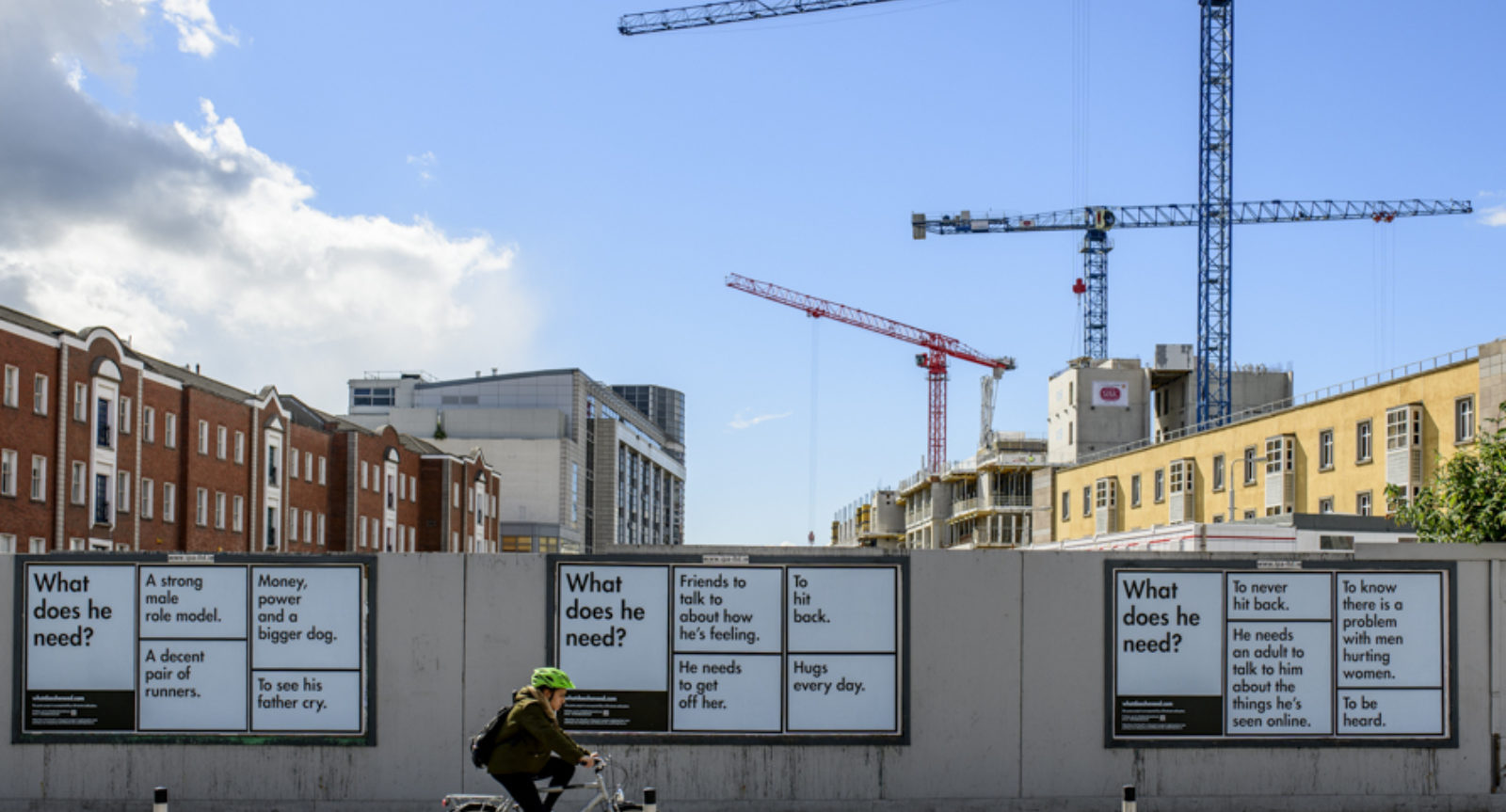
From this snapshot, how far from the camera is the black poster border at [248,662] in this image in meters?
15.3

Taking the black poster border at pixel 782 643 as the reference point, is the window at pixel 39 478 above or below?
above

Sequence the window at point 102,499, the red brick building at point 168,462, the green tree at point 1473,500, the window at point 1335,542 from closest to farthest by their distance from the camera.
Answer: the window at point 1335,542 < the green tree at point 1473,500 < the red brick building at point 168,462 < the window at point 102,499

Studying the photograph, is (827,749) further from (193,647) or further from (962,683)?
(193,647)

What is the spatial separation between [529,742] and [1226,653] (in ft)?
25.0

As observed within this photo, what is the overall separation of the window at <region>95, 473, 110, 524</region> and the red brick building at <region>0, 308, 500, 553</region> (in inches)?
2.2

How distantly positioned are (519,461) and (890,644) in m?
125

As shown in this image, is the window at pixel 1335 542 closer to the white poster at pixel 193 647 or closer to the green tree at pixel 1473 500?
the green tree at pixel 1473 500

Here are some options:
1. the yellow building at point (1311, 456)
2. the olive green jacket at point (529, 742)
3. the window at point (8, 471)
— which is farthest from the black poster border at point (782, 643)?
the window at point (8, 471)

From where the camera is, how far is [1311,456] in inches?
2404

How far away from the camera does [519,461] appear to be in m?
138

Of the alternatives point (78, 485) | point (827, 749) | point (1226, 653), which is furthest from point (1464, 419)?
point (78, 485)

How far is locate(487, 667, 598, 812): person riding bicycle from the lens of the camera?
1143 centimetres

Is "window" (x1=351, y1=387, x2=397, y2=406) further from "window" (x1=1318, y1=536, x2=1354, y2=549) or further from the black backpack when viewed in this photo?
the black backpack

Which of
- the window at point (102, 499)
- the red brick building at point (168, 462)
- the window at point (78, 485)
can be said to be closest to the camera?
the red brick building at point (168, 462)
